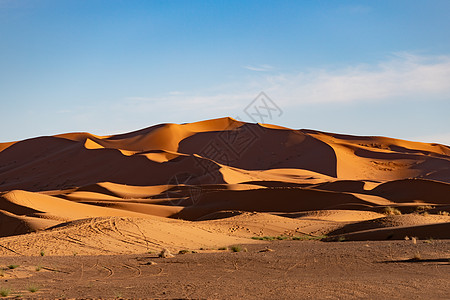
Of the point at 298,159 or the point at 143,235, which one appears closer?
the point at 143,235

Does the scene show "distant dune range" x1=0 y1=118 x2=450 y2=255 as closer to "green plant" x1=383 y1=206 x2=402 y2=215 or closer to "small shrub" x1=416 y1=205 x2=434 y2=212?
"small shrub" x1=416 y1=205 x2=434 y2=212

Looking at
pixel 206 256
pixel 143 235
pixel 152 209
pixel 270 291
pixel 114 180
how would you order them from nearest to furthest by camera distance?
pixel 270 291 → pixel 206 256 → pixel 143 235 → pixel 152 209 → pixel 114 180

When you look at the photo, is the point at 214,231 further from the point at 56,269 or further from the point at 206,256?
the point at 56,269

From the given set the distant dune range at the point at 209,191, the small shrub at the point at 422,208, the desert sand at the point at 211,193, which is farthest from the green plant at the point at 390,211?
the small shrub at the point at 422,208

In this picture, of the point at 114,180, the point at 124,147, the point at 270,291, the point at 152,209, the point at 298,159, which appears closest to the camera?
the point at 270,291

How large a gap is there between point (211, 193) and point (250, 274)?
26.0 meters

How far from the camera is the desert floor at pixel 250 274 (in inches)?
369

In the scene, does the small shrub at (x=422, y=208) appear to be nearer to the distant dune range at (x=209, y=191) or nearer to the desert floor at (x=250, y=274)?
the distant dune range at (x=209, y=191)

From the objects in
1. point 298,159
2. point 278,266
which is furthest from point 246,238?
point 298,159

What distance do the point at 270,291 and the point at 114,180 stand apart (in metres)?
50.0

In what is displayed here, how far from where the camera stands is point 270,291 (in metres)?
9.52

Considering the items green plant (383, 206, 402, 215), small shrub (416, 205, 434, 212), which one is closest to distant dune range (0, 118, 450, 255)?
small shrub (416, 205, 434, 212)

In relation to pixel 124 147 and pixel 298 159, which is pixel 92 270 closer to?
pixel 298 159

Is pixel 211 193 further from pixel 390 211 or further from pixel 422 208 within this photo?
pixel 422 208
